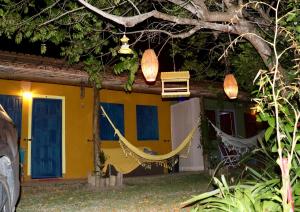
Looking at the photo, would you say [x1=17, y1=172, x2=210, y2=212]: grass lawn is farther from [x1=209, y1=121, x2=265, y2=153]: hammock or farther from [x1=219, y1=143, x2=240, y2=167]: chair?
[x1=209, y1=121, x2=265, y2=153]: hammock

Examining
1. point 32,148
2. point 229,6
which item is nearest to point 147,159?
point 32,148

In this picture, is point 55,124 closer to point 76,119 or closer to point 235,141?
point 76,119

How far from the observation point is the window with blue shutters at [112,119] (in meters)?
7.84

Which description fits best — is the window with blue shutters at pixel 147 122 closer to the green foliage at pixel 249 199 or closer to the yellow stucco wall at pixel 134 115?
the yellow stucco wall at pixel 134 115

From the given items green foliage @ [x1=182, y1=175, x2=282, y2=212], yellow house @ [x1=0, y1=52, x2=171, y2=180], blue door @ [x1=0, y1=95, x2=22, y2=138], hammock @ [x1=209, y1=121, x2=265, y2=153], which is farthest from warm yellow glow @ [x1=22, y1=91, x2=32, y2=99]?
green foliage @ [x1=182, y1=175, x2=282, y2=212]

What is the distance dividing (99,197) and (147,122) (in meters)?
4.09

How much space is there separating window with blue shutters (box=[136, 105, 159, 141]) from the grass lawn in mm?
2102

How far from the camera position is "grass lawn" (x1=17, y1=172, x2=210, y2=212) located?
3785 millimetres

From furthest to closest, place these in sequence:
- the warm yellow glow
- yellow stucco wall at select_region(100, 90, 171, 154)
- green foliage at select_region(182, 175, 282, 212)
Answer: yellow stucco wall at select_region(100, 90, 171, 154) → the warm yellow glow → green foliage at select_region(182, 175, 282, 212)

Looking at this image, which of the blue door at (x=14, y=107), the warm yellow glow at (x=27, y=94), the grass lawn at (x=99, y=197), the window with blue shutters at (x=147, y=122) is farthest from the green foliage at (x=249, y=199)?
the window with blue shutters at (x=147, y=122)

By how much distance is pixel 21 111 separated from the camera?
6922 mm

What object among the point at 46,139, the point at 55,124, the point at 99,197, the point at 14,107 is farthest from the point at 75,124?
the point at 99,197

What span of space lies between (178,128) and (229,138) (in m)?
2.11

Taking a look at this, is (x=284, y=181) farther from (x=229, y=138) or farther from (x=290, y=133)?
(x=229, y=138)
